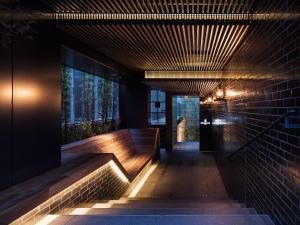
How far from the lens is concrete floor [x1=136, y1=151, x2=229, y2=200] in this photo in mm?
8445

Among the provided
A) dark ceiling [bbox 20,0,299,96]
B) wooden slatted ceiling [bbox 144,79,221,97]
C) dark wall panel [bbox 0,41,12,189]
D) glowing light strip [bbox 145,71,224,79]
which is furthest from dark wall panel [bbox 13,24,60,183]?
wooden slatted ceiling [bbox 144,79,221,97]

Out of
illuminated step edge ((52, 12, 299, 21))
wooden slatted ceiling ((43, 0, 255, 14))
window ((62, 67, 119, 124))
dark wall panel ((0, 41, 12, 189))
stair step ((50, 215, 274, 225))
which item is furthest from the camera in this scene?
window ((62, 67, 119, 124))

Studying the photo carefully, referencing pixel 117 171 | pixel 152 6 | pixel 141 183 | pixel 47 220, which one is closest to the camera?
pixel 47 220

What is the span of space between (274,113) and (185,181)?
23.2ft

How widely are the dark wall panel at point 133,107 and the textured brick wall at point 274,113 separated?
9511 mm

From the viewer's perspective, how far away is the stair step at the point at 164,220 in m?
3.28

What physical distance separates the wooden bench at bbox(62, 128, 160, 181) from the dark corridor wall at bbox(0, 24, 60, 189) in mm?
2487

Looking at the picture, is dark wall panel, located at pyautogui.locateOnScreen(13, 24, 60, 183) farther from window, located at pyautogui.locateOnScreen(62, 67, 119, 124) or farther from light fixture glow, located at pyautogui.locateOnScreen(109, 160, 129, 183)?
window, located at pyautogui.locateOnScreen(62, 67, 119, 124)

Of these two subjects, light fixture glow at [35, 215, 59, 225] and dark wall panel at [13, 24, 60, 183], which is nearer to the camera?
light fixture glow at [35, 215, 59, 225]

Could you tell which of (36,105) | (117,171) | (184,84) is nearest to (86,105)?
(184,84)

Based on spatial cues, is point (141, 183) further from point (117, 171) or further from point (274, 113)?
point (274, 113)

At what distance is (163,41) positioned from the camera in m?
6.29

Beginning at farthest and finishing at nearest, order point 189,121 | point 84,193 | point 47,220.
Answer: point 189,121, point 84,193, point 47,220

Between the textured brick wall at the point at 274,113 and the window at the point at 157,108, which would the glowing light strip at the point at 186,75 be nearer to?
the textured brick wall at the point at 274,113
